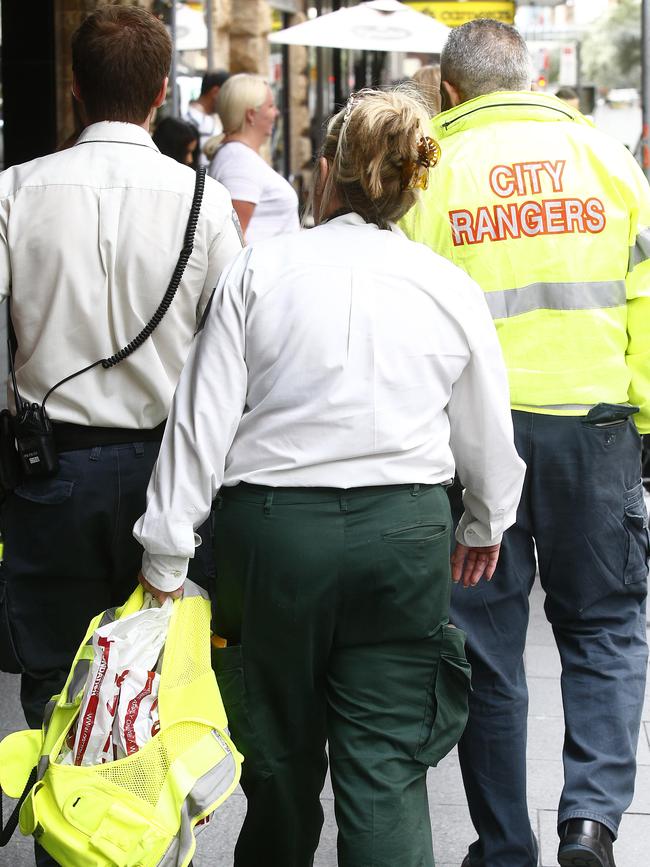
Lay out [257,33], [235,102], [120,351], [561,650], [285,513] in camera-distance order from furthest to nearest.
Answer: [257,33]
[235,102]
[561,650]
[120,351]
[285,513]

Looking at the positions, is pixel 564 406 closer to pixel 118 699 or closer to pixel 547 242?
pixel 547 242

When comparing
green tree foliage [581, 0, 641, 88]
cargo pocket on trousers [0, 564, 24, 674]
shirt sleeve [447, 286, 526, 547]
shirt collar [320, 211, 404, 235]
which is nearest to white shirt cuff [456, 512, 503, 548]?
shirt sleeve [447, 286, 526, 547]

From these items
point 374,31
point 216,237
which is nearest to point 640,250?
point 216,237

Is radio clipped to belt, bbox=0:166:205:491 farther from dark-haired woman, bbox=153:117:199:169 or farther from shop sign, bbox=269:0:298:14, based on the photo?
shop sign, bbox=269:0:298:14

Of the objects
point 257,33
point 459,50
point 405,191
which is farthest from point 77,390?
point 257,33

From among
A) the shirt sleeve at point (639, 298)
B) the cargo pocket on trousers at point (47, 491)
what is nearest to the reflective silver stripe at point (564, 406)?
the shirt sleeve at point (639, 298)

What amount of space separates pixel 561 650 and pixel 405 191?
1.29m

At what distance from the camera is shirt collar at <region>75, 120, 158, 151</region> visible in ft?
10.2

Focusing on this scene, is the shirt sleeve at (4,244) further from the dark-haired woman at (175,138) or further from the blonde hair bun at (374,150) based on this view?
the dark-haired woman at (175,138)

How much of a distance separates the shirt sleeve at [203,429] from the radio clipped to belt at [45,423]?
0.40 m

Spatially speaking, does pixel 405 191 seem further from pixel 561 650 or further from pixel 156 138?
pixel 156 138

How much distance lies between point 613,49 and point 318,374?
66.3 metres

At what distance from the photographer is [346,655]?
274cm

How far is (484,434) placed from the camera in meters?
2.82
